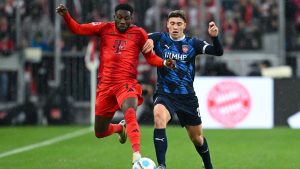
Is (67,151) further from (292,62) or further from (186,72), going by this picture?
(292,62)

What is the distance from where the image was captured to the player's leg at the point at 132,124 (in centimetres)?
958

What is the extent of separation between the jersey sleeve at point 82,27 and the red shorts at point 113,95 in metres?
0.72

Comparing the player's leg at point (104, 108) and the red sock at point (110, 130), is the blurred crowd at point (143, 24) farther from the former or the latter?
the player's leg at point (104, 108)

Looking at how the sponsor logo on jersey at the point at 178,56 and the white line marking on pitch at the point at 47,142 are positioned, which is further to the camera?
the white line marking on pitch at the point at 47,142

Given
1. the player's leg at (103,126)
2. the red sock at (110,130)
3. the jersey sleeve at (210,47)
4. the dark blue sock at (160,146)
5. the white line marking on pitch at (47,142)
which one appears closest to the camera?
the dark blue sock at (160,146)

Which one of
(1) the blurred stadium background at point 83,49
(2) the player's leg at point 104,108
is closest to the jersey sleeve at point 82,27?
(2) the player's leg at point 104,108

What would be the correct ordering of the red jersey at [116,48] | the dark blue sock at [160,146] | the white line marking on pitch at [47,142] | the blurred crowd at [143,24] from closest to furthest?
the dark blue sock at [160,146] < the red jersey at [116,48] < the white line marking on pitch at [47,142] < the blurred crowd at [143,24]

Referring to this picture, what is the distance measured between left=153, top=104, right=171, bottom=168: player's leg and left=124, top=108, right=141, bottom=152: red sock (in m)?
0.22

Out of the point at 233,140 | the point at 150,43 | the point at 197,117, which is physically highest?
the point at 150,43

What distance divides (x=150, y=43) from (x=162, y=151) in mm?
1494

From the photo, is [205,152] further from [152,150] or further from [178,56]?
[152,150]

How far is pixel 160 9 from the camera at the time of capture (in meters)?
21.3

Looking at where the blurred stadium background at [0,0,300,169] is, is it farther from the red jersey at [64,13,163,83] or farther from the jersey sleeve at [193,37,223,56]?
the jersey sleeve at [193,37,223,56]

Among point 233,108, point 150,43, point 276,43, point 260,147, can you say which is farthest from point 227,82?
point 150,43
